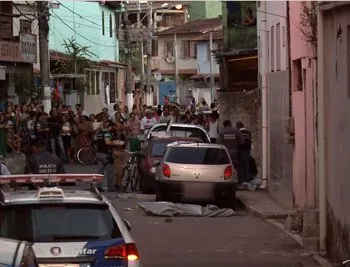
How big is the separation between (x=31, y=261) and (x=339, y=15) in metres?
6.74

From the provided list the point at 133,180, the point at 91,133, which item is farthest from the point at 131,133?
the point at 133,180

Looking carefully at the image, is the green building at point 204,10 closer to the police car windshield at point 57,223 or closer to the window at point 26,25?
the window at point 26,25

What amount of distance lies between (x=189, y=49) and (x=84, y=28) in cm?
2237

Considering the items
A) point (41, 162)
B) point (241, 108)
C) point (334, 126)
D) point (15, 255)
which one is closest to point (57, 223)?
point (15, 255)

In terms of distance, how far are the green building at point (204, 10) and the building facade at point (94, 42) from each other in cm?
2268

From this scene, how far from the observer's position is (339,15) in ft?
41.3

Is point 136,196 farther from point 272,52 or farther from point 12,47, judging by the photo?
point 12,47

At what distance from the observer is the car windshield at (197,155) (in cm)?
2198

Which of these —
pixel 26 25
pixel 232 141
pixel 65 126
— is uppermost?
pixel 26 25

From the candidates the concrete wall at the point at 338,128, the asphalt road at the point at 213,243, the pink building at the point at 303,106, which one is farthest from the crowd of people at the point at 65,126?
the concrete wall at the point at 338,128

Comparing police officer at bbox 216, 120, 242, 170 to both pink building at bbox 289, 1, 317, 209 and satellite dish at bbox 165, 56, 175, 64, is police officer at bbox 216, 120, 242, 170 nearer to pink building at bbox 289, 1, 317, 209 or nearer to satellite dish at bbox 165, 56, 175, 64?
pink building at bbox 289, 1, 317, 209

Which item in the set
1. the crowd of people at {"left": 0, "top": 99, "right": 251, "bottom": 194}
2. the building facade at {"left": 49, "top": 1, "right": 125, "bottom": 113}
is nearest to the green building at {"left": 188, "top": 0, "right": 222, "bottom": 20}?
the building facade at {"left": 49, "top": 1, "right": 125, "bottom": 113}

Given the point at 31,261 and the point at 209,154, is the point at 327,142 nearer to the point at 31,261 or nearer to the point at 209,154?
the point at 31,261

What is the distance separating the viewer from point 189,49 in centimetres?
8175
